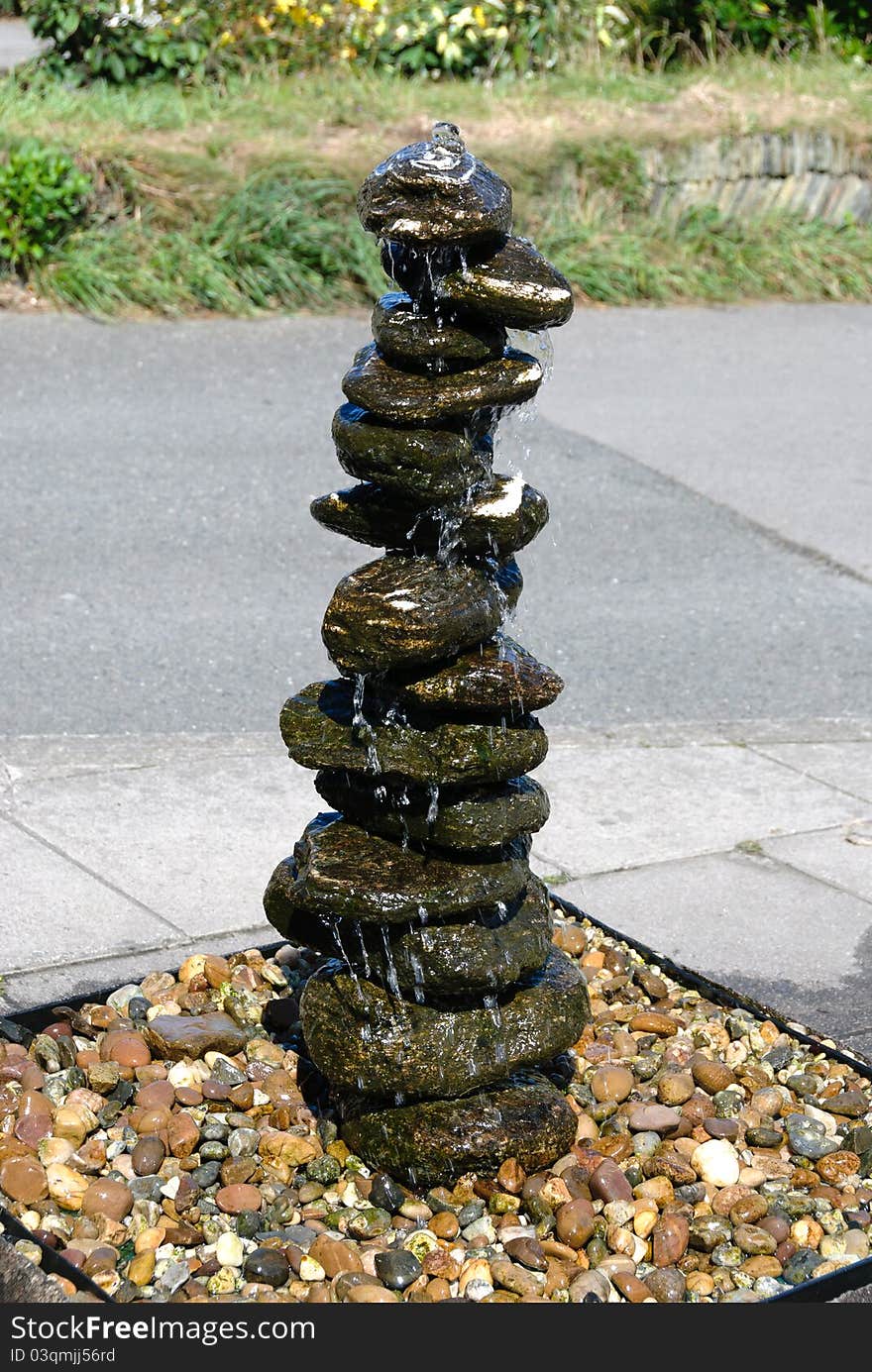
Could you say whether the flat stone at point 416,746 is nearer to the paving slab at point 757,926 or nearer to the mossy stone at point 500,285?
the mossy stone at point 500,285

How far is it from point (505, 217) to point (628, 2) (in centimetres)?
1266

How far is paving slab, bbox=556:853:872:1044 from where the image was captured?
438cm

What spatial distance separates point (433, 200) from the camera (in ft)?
10.4

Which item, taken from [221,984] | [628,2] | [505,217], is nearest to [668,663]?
[221,984]

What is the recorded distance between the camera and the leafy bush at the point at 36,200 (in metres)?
10.0

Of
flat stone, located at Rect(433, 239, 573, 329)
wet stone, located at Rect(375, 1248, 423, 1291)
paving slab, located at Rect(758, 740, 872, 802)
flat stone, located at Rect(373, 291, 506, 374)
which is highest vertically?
flat stone, located at Rect(433, 239, 573, 329)

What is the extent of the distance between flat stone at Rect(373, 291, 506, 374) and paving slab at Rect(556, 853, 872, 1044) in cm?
192

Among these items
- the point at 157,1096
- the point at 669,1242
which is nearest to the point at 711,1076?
the point at 669,1242

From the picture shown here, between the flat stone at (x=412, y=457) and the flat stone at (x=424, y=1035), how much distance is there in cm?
101

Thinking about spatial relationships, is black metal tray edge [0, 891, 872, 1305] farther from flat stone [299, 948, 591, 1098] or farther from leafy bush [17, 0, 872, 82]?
leafy bush [17, 0, 872, 82]

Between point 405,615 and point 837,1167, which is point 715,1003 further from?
point 405,615

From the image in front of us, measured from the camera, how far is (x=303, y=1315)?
3004 mm

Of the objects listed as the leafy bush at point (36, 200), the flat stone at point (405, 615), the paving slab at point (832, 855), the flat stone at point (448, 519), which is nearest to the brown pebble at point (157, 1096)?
the flat stone at point (405, 615)

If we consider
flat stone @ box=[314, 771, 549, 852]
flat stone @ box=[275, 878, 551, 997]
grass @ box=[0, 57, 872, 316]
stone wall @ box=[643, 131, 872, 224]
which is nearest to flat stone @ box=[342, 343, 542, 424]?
flat stone @ box=[314, 771, 549, 852]
